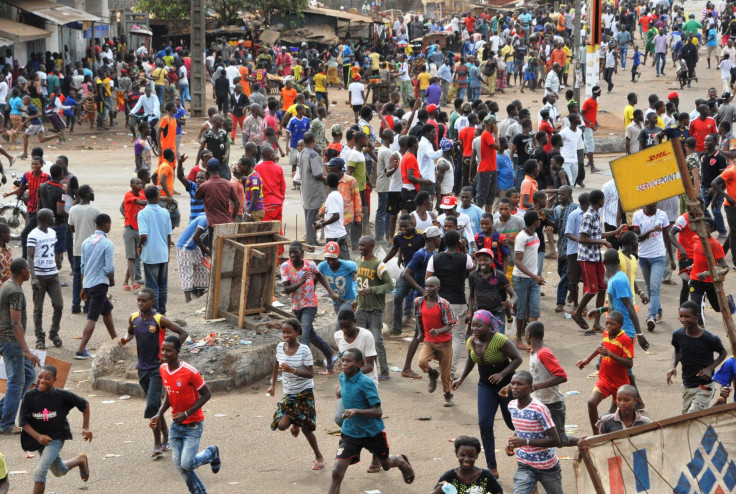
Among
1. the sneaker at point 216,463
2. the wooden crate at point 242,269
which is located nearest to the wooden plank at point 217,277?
the wooden crate at point 242,269

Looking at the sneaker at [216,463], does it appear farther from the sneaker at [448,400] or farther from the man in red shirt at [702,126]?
the man in red shirt at [702,126]

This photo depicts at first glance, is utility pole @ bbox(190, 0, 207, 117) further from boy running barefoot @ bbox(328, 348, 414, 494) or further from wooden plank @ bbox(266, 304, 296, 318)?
→ boy running barefoot @ bbox(328, 348, 414, 494)

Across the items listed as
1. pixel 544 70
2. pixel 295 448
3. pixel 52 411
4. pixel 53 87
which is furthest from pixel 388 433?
pixel 544 70

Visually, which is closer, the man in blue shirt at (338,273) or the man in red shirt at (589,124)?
the man in blue shirt at (338,273)

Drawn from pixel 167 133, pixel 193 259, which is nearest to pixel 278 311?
pixel 193 259

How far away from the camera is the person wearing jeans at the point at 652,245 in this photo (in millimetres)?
11758

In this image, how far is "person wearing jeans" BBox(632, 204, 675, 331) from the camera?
11.8 m

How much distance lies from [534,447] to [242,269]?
5.20 metres

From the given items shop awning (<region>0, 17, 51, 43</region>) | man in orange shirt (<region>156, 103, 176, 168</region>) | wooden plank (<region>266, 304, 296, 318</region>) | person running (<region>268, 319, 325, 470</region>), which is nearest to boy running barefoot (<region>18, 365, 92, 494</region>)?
person running (<region>268, 319, 325, 470</region>)

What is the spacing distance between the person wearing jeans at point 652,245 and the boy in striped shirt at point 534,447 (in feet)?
17.0

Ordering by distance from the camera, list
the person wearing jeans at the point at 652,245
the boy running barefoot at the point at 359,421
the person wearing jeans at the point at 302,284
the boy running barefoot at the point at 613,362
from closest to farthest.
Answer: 1. the boy running barefoot at the point at 359,421
2. the boy running barefoot at the point at 613,362
3. the person wearing jeans at the point at 302,284
4. the person wearing jeans at the point at 652,245

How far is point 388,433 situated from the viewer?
918 centimetres

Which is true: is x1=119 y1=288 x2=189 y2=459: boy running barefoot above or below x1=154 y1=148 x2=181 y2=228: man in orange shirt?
below

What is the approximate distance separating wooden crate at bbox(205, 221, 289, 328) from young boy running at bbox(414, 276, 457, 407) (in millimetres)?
2275
